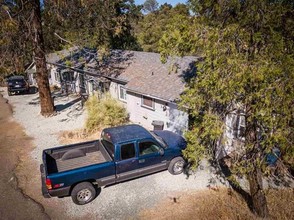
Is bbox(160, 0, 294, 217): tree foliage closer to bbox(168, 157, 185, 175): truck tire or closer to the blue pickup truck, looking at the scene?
the blue pickup truck

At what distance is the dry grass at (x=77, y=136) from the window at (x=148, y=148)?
207 inches

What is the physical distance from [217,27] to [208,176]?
21.8 ft

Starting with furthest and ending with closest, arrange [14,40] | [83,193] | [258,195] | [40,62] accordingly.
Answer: [40,62], [14,40], [83,193], [258,195]

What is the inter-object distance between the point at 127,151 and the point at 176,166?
253cm

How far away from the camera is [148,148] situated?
9172mm

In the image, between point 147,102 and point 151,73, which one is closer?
point 147,102

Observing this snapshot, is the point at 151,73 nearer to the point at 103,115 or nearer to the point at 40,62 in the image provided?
the point at 103,115

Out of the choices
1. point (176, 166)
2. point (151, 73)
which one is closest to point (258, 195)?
point (176, 166)

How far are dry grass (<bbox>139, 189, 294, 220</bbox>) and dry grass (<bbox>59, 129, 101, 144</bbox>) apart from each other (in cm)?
678

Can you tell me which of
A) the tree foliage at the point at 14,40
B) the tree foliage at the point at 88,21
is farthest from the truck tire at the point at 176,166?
the tree foliage at the point at 14,40

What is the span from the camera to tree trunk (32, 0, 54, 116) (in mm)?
15953

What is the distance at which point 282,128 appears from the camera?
4.86 m

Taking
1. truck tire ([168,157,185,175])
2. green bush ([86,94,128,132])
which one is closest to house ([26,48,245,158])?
green bush ([86,94,128,132])

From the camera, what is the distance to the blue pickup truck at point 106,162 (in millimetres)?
7730
